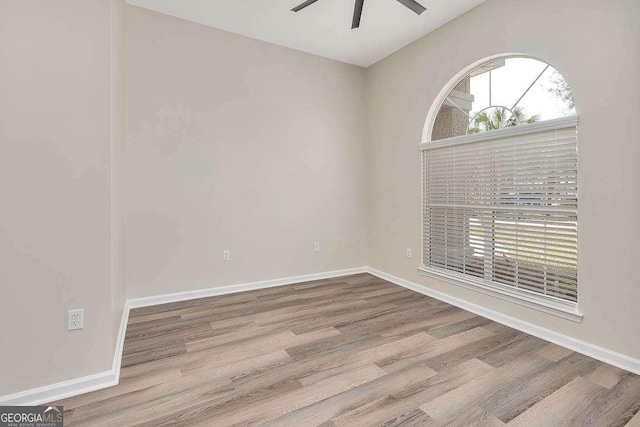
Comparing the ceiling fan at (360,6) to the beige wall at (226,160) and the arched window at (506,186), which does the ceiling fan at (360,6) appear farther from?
the arched window at (506,186)

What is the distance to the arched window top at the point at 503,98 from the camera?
8.01 feet

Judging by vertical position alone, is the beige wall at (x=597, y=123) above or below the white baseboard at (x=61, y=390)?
above

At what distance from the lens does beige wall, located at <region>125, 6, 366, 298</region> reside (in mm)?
2992

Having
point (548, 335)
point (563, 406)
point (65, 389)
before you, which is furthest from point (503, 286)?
point (65, 389)

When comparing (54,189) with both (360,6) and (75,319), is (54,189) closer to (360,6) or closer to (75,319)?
(75,319)

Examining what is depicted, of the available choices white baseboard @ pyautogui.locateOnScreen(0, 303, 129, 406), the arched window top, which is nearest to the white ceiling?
the arched window top

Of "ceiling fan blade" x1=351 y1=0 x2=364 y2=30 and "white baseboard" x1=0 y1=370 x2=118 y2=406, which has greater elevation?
"ceiling fan blade" x1=351 y1=0 x2=364 y2=30

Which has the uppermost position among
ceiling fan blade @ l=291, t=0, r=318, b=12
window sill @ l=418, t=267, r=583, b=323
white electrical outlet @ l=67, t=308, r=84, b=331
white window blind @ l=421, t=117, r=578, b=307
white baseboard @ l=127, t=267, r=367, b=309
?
ceiling fan blade @ l=291, t=0, r=318, b=12

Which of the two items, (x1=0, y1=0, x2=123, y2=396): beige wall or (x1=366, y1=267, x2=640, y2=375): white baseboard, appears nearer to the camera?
(x1=0, y1=0, x2=123, y2=396): beige wall

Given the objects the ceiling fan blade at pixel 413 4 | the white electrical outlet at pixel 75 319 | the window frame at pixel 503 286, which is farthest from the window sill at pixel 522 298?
the white electrical outlet at pixel 75 319

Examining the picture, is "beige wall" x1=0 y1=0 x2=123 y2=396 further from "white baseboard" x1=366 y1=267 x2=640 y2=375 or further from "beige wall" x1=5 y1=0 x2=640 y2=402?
"white baseboard" x1=366 y1=267 x2=640 y2=375

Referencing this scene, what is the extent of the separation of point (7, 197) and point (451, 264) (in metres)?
3.58

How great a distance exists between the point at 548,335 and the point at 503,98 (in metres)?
2.11

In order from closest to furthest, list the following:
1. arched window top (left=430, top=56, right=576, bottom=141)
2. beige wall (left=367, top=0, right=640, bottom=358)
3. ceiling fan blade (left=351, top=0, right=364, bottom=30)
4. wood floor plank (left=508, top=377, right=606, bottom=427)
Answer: wood floor plank (left=508, top=377, right=606, bottom=427)
beige wall (left=367, top=0, right=640, bottom=358)
arched window top (left=430, top=56, right=576, bottom=141)
ceiling fan blade (left=351, top=0, right=364, bottom=30)
